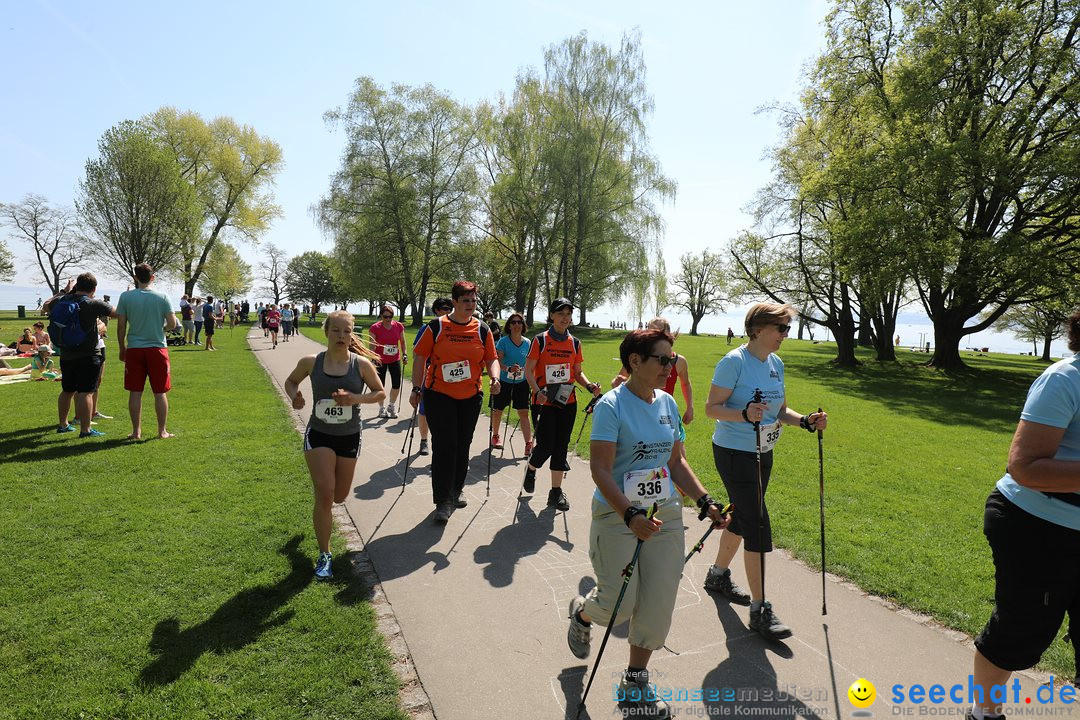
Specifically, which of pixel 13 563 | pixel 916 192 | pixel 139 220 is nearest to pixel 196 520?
pixel 13 563

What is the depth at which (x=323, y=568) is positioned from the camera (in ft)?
14.0

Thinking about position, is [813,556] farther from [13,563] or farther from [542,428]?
[13,563]

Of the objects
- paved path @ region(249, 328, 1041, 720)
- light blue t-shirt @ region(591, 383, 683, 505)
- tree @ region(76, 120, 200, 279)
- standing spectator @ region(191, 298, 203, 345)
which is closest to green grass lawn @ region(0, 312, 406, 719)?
paved path @ region(249, 328, 1041, 720)

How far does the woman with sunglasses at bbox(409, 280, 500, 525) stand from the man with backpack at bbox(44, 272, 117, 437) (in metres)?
5.12

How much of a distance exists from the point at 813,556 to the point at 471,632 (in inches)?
125

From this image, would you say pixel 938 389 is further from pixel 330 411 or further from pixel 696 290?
pixel 696 290

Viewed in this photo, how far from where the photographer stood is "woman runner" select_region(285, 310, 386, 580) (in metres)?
4.16

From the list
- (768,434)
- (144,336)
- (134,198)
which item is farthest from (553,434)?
(134,198)

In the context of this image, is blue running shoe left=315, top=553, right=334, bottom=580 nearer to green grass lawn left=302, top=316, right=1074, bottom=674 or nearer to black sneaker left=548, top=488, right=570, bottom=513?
black sneaker left=548, top=488, right=570, bottom=513

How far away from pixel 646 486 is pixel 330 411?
8.15 feet

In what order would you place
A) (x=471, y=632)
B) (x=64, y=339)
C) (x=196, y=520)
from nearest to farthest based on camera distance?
(x=471, y=632) < (x=196, y=520) < (x=64, y=339)

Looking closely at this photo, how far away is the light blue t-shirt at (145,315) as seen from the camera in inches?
295

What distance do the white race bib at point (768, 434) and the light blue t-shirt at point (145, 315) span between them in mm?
7689

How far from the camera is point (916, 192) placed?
2031 cm
